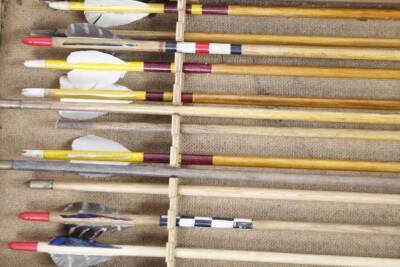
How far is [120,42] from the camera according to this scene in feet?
7.14

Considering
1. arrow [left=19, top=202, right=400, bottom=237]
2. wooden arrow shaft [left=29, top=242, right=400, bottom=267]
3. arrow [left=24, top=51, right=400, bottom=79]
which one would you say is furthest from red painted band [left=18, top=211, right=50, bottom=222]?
arrow [left=24, top=51, right=400, bottom=79]

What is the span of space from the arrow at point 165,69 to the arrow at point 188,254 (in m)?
0.58

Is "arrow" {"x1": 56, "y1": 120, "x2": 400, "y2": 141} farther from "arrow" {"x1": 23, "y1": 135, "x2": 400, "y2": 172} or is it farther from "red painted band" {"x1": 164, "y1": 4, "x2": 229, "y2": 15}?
"red painted band" {"x1": 164, "y1": 4, "x2": 229, "y2": 15}

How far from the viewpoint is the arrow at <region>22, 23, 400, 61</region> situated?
7.01 feet

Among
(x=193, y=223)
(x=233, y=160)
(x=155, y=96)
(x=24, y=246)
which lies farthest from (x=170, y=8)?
(x=24, y=246)

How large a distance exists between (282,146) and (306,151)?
0.09 meters

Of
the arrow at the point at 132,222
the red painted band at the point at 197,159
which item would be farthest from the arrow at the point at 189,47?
the arrow at the point at 132,222

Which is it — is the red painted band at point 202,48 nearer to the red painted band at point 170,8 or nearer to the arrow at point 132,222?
the red painted band at point 170,8

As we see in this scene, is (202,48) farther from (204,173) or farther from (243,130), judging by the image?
(204,173)

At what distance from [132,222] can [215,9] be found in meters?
0.79

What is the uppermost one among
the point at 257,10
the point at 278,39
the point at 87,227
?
the point at 257,10

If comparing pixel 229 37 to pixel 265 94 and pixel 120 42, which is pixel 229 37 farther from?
pixel 120 42

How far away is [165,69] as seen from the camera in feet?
7.24

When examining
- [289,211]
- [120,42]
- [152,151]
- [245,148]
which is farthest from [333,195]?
[120,42]
